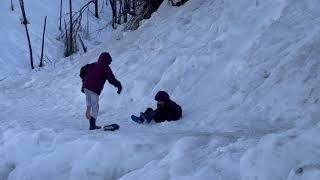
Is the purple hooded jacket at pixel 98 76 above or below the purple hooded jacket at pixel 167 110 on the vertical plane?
above

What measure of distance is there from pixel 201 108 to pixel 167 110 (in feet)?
1.95

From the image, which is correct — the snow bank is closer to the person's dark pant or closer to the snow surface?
the snow surface

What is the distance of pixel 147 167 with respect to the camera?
23.5ft

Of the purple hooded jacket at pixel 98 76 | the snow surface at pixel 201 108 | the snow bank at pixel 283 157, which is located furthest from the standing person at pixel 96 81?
the snow bank at pixel 283 157

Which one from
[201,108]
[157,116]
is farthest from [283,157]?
[157,116]

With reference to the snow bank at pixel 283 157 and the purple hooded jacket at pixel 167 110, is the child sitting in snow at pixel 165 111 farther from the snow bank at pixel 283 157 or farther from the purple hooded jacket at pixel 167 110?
the snow bank at pixel 283 157

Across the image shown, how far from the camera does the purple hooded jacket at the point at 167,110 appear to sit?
34.1ft

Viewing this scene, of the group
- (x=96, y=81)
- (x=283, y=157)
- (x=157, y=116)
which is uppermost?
(x=96, y=81)

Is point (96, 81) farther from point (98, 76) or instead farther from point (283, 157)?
point (283, 157)

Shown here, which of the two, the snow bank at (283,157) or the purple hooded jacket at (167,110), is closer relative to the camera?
the snow bank at (283,157)

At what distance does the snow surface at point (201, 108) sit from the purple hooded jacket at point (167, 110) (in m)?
0.16

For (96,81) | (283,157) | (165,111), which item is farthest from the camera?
(165,111)

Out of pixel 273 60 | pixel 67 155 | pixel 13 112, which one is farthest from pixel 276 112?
pixel 13 112

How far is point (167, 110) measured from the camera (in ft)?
34.3
